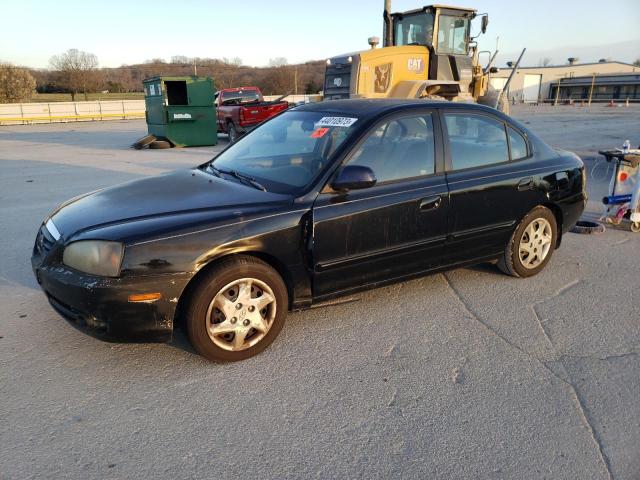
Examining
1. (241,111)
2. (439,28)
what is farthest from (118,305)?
(241,111)

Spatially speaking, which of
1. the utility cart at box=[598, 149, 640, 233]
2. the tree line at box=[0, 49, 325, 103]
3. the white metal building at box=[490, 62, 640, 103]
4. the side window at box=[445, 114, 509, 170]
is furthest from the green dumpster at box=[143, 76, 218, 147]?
the white metal building at box=[490, 62, 640, 103]

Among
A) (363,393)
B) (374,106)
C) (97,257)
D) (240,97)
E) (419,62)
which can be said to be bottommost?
(363,393)

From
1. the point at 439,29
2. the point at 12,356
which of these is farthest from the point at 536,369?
the point at 439,29

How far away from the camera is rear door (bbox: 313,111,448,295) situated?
11.0 feet

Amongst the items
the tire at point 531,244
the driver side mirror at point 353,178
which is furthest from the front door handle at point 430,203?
the tire at point 531,244

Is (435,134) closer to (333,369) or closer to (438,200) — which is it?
(438,200)

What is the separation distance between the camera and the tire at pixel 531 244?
4.38 meters

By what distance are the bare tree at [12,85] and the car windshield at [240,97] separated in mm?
28506

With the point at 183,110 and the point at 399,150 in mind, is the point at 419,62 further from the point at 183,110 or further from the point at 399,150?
the point at 399,150

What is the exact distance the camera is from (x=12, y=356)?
3.20m

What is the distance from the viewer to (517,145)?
4.37m

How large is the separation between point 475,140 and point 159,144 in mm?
12913

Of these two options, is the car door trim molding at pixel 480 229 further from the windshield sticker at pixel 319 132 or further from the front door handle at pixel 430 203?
the windshield sticker at pixel 319 132

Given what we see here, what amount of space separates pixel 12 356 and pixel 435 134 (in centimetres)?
333
